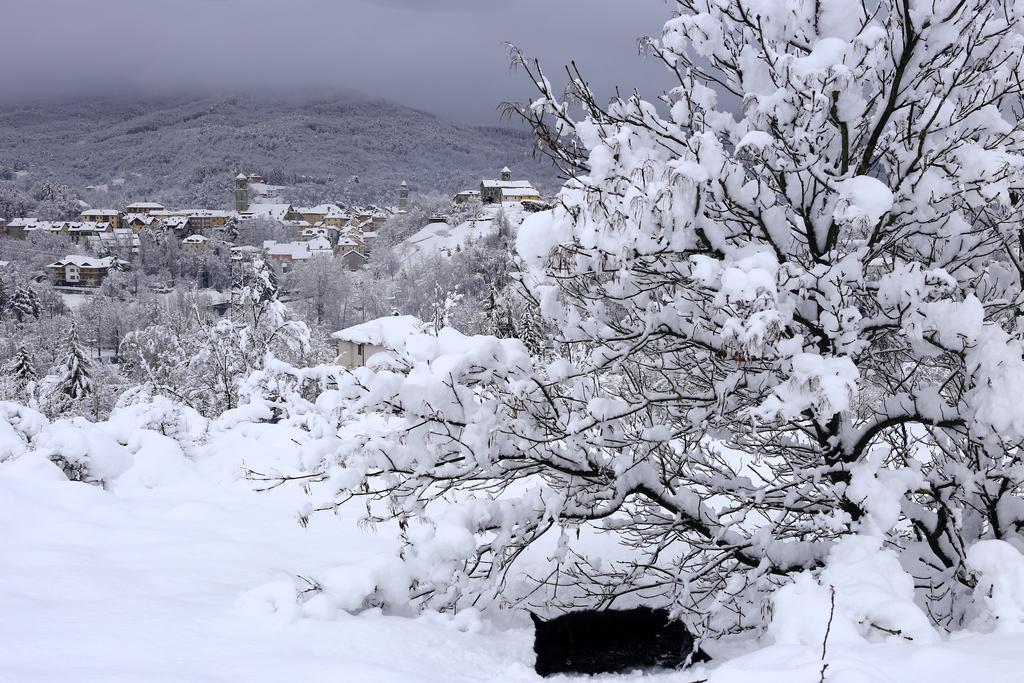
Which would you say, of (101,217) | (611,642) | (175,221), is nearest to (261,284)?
(611,642)

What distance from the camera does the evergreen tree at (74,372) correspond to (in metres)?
35.4

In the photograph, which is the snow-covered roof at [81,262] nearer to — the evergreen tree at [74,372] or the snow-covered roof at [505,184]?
the evergreen tree at [74,372]

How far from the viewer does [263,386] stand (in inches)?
571

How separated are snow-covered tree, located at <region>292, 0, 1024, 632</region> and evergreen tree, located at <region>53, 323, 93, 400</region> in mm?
36835

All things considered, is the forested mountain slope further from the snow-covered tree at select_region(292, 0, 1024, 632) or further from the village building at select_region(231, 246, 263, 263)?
the snow-covered tree at select_region(292, 0, 1024, 632)

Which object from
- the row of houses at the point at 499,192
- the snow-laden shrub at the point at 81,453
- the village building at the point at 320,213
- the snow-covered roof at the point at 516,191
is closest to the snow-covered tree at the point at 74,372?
the snow-laden shrub at the point at 81,453

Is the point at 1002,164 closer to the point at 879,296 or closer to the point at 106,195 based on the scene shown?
the point at 879,296

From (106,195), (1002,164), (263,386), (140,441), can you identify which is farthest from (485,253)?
(106,195)

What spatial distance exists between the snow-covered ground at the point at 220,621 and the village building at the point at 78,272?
86.3 m

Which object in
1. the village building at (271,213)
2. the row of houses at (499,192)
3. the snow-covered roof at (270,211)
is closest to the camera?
the row of houses at (499,192)

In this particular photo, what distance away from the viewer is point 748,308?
10.2ft

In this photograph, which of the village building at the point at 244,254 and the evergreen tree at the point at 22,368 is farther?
the village building at the point at 244,254

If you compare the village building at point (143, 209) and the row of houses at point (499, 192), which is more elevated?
the row of houses at point (499, 192)

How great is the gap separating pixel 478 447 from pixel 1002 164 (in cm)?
294
